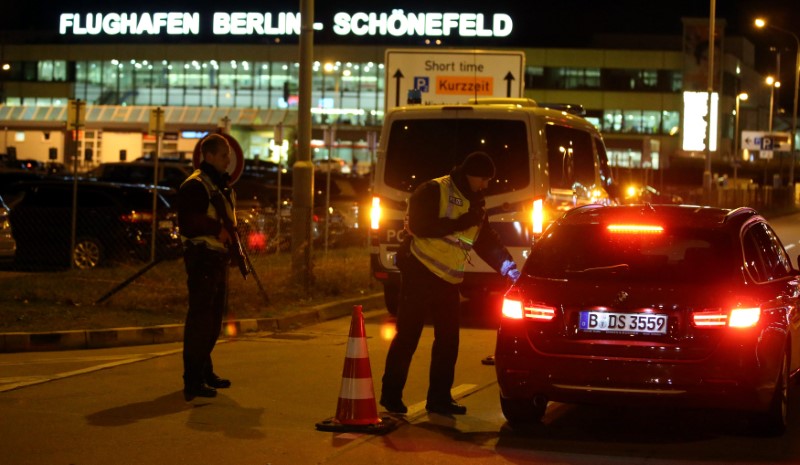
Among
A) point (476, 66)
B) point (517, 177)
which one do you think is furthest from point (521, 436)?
point (476, 66)

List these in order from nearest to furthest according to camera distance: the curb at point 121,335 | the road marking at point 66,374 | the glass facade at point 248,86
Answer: the road marking at point 66,374
the curb at point 121,335
the glass facade at point 248,86

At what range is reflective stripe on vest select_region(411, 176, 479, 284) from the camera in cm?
806

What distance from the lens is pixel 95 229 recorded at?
64.2ft

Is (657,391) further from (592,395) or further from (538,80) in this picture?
(538,80)

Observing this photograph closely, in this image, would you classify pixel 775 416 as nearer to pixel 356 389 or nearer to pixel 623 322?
pixel 623 322

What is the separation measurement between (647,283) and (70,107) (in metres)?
13.3

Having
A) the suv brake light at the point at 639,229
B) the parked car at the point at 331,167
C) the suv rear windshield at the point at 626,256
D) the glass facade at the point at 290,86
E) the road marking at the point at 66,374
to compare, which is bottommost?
the road marking at the point at 66,374

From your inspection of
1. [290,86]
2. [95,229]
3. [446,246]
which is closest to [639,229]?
[446,246]

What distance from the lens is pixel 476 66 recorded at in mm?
21719

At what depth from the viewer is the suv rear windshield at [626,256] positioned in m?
7.20

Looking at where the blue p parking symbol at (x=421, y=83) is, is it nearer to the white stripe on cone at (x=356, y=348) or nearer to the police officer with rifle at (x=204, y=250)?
the police officer with rifle at (x=204, y=250)

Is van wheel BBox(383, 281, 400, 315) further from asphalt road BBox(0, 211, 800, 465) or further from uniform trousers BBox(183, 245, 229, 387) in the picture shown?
uniform trousers BBox(183, 245, 229, 387)

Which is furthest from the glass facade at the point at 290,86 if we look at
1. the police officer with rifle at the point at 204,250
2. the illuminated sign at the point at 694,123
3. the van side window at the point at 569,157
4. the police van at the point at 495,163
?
the police officer with rifle at the point at 204,250

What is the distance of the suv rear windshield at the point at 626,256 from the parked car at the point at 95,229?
12.5 m
